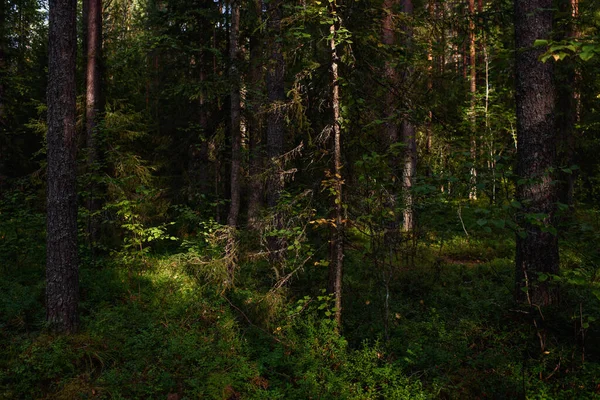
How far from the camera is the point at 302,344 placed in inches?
267

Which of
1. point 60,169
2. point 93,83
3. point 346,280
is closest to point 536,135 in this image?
point 346,280

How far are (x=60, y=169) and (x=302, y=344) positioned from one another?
509cm

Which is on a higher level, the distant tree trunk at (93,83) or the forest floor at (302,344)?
the distant tree trunk at (93,83)

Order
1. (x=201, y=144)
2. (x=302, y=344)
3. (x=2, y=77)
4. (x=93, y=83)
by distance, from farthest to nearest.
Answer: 1. (x=201, y=144)
2. (x=2, y=77)
3. (x=93, y=83)
4. (x=302, y=344)

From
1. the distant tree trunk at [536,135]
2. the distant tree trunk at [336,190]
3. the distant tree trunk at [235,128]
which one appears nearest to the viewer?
the distant tree trunk at [536,135]

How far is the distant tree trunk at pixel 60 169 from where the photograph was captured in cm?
685

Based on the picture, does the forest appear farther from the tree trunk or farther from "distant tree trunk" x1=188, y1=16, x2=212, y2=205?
the tree trunk

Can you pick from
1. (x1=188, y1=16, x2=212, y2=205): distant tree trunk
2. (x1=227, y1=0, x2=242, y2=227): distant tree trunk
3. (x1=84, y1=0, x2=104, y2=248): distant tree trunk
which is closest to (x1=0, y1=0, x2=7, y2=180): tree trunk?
(x1=84, y1=0, x2=104, y2=248): distant tree trunk

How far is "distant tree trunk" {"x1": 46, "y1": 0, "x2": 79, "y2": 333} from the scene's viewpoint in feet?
22.5

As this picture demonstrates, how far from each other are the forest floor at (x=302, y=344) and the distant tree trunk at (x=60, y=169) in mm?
605

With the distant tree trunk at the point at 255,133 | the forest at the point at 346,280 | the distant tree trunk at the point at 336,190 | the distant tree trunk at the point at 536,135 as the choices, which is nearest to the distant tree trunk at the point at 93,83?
the forest at the point at 346,280

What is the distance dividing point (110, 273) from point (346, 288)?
19.0 feet

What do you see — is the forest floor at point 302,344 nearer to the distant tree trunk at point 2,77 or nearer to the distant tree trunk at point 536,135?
the distant tree trunk at point 536,135

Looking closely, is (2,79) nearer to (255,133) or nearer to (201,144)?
(201,144)
